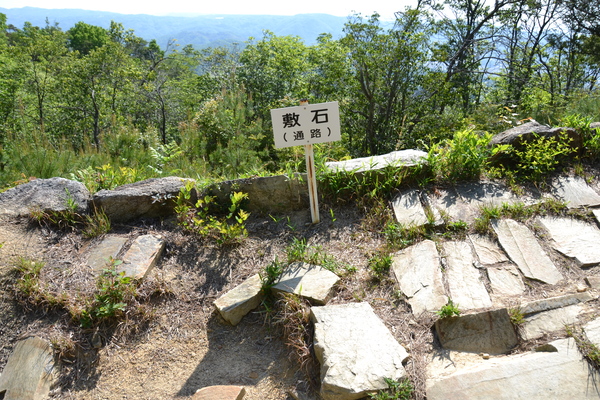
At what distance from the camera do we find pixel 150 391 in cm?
248

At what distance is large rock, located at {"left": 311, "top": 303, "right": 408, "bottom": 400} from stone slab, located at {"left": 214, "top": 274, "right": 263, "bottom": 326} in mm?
534

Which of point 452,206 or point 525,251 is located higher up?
point 452,206

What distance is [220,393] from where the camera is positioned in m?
2.23

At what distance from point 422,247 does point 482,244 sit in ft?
1.58

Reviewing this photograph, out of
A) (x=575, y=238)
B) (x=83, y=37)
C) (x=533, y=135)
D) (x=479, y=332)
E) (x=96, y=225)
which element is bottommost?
(x=479, y=332)

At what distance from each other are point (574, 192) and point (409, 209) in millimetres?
1554

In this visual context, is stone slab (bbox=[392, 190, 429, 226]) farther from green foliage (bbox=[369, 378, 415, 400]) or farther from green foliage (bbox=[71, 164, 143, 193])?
green foliage (bbox=[71, 164, 143, 193])

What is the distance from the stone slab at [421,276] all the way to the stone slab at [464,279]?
0.26ft

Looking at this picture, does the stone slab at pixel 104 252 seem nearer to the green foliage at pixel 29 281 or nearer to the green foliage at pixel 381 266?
the green foliage at pixel 29 281

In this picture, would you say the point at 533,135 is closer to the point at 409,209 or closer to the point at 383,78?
the point at 409,209

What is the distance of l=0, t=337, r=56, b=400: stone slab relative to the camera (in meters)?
2.41

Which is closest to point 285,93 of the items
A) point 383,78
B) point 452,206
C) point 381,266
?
point 383,78

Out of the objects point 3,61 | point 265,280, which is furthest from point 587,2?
point 3,61

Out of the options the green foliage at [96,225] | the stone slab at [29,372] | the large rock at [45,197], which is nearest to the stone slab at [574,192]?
the green foliage at [96,225]
